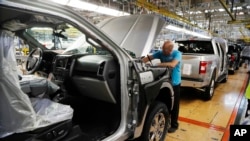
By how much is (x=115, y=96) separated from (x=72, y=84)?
2.47ft

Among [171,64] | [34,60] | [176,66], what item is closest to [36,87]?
[34,60]

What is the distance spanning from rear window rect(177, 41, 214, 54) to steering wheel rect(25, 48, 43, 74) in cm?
450

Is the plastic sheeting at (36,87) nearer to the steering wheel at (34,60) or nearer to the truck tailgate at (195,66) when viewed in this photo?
the steering wheel at (34,60)

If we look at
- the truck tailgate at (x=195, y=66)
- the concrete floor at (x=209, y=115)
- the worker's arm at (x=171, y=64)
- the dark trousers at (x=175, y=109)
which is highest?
the worker's arm at (x=171, y=64)

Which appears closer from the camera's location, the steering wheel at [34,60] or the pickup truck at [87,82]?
the pickup truck at [87,82]

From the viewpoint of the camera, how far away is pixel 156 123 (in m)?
2.90

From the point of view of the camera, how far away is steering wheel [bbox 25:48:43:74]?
3359mm

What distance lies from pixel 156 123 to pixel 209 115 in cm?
227

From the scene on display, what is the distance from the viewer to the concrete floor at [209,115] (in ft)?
11.8

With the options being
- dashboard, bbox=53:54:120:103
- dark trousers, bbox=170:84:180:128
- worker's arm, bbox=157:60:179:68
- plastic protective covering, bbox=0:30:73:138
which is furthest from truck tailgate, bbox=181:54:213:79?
plastic protective covering, bbox=0:30:73:138

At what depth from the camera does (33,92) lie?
249cm

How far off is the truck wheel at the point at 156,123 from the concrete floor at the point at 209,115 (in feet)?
1.60

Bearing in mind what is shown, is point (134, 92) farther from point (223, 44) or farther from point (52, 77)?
point (223, 44)

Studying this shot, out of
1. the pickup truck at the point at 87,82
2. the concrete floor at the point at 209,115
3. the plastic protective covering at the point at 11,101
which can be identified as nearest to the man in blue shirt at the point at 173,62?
the concrete floor at the point at 209,115
